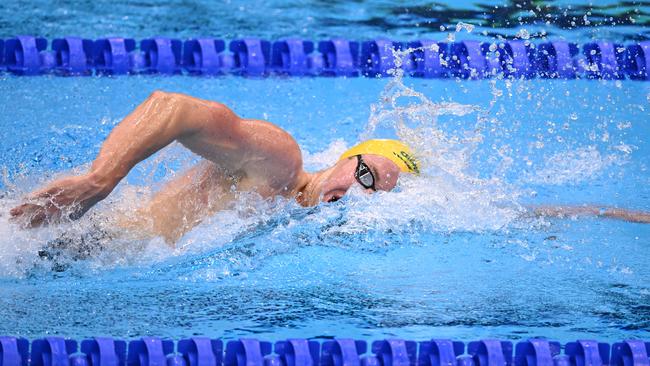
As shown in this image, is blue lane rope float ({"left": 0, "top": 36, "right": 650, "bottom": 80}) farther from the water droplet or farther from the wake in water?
the wake in water

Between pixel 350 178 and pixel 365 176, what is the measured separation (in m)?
0.05

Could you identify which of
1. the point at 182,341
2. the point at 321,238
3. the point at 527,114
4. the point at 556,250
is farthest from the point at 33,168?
the point at 527,114

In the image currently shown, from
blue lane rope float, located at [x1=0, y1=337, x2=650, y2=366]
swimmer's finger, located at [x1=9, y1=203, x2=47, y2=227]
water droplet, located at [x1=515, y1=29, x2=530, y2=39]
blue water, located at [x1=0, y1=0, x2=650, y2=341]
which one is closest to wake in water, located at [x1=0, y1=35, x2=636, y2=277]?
blue water, located at [x1=0, y1=0, x2=650, y2=341]

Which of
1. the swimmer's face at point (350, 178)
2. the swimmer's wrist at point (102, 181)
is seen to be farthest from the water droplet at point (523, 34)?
the swimmer's wrist at point (102, 181)

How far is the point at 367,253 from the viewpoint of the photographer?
126 inches

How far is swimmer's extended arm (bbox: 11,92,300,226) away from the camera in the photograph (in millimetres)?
2402

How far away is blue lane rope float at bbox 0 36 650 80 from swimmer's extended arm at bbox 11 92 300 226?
6.72 feet

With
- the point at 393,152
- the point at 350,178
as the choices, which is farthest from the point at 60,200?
the point at 393,152

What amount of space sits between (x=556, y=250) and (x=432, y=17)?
111 inches

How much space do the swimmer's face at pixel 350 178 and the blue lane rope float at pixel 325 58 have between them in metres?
1.86

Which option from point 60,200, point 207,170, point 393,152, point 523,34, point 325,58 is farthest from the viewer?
point 523,34

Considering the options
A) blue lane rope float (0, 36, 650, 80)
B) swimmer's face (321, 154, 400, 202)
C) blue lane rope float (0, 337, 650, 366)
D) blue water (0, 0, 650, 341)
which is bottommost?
blue lane rope float (0, 337, 650, 366)

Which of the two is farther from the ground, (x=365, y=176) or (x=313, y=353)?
(x=365, y=176)

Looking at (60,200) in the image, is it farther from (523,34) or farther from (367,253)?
(523,34)
